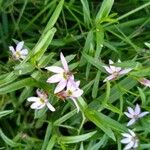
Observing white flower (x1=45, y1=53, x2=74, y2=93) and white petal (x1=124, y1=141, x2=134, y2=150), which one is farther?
white petal (x1=124, y1=141, x2=134, y2=150)

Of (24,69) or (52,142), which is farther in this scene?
(52,142)

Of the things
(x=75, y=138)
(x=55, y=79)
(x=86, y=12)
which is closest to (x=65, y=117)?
(x=75, y=138)

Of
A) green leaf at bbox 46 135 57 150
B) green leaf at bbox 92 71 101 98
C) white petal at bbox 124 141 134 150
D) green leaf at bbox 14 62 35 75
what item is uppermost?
green leaf at bbox 14 62 35 75

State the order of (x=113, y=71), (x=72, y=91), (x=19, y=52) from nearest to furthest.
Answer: (x=72, y=91) → (x=113, y=71) → (x=19, y=52)

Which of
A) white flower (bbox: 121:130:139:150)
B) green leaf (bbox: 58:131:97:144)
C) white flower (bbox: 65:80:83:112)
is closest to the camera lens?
white flower (bbox: 65:80:83:112)

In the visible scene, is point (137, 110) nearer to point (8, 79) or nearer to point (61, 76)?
point (61, 76)

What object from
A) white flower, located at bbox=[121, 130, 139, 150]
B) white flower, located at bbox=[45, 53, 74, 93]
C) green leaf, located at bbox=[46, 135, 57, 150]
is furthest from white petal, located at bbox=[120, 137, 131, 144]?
white flower, located at bbox=[45, 53, 74, 93]

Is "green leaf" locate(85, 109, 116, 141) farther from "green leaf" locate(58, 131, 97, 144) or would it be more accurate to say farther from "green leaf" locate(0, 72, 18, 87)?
"green leaf" locate(0, 72, 18, 87)

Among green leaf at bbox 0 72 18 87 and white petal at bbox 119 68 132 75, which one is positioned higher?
green leaf at bbox 0 72 18 87

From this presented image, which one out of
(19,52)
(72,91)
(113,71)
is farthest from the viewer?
(19,52)
